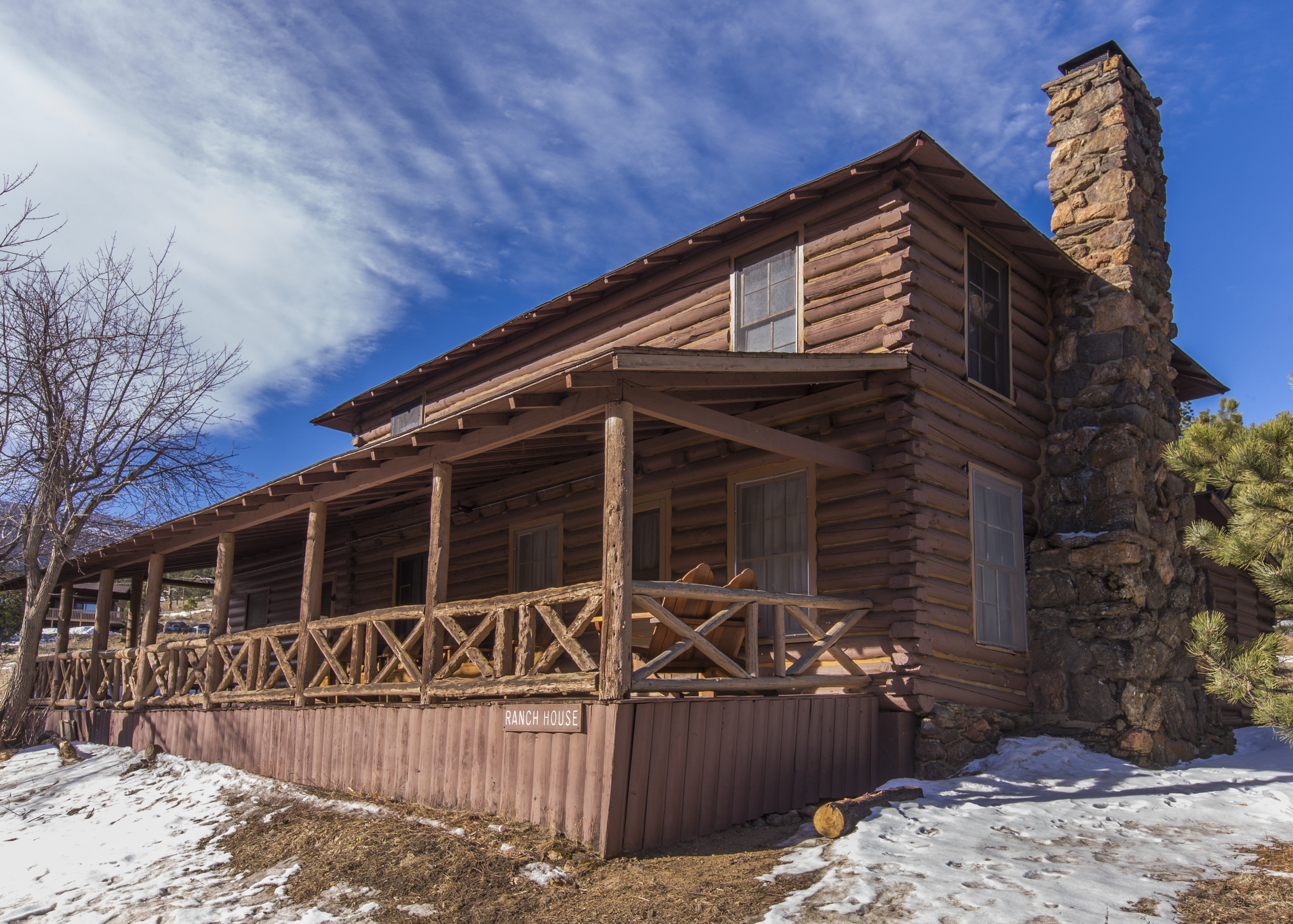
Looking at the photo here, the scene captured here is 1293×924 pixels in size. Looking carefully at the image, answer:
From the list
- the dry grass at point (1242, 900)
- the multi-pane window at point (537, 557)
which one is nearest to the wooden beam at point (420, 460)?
the multi-pane window at point (537, 557)

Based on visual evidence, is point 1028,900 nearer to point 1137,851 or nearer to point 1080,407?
point 1137,851

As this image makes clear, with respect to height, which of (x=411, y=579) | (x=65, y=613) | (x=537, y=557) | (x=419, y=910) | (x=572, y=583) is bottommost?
(x=419, y=910)

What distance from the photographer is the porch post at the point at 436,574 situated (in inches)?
365

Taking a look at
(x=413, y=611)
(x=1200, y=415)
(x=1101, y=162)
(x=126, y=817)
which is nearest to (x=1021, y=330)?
(x=1101, y=162)

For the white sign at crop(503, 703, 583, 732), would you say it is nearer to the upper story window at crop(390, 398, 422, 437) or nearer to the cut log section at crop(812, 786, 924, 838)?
the cut log section at crop(812, 786, 924, 838)

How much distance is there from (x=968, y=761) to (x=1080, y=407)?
4788mm

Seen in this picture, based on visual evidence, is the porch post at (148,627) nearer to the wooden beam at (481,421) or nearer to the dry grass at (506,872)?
the dry grass at (506,872)

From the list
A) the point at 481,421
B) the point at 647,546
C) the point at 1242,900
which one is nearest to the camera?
the point at 1242,900

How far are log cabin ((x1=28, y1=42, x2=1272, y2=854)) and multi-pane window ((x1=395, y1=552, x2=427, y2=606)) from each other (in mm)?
1631

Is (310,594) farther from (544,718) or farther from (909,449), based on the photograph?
(909,449)

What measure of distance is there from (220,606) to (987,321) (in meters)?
10.4

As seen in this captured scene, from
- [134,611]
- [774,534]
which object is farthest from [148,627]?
[774,534]

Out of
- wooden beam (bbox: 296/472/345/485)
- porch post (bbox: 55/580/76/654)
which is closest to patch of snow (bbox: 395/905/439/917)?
wooden beam (bbox: 296/472/345/485)

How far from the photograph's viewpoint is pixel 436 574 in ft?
30.8
